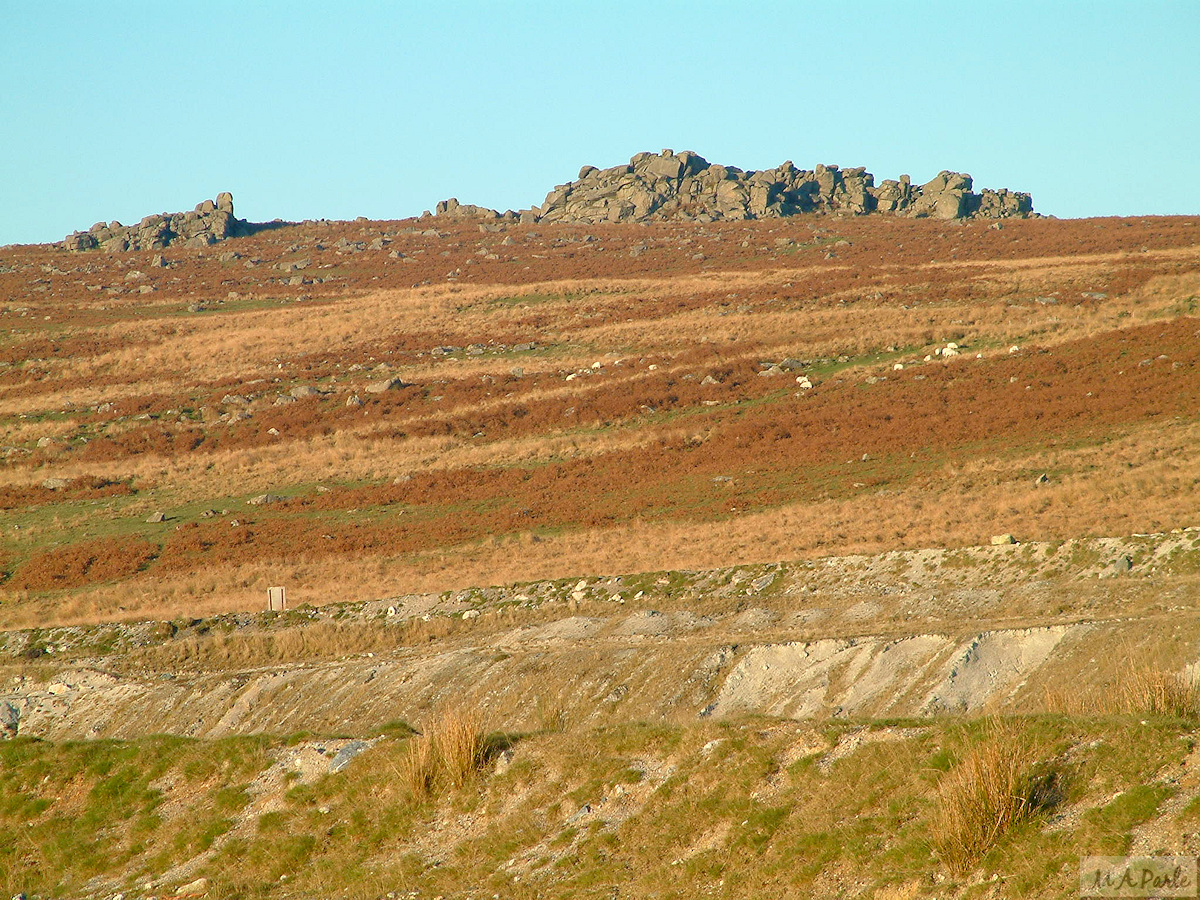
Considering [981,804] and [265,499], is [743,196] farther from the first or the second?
[981,804]

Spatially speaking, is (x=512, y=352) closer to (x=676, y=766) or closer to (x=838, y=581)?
(x=838, y=581)

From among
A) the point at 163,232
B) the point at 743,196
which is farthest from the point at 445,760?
the point at 163,232

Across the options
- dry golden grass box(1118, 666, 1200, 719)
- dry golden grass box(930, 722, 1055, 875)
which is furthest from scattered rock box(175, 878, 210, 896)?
dry golden grass box(1118, 666, 1200, 719)

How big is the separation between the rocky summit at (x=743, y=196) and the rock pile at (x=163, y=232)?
109 feet

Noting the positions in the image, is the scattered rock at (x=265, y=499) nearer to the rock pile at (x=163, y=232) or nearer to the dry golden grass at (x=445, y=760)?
the dry golden grass at (x=445, y=760)

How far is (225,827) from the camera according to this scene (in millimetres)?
12102

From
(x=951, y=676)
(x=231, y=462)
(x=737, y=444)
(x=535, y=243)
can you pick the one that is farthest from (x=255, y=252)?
A: (x=951, y=676)

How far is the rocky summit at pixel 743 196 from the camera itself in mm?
117125

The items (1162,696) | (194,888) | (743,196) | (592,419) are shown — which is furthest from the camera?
(743,196)

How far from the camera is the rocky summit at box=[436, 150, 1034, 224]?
117m

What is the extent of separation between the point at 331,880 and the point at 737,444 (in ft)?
106

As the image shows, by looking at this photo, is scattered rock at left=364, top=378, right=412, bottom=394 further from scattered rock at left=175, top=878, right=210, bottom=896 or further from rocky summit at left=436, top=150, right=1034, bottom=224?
rocky summit at left=436, top=150, right=1034, bottom=224

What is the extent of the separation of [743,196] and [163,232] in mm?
70972

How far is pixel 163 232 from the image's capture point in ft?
406
